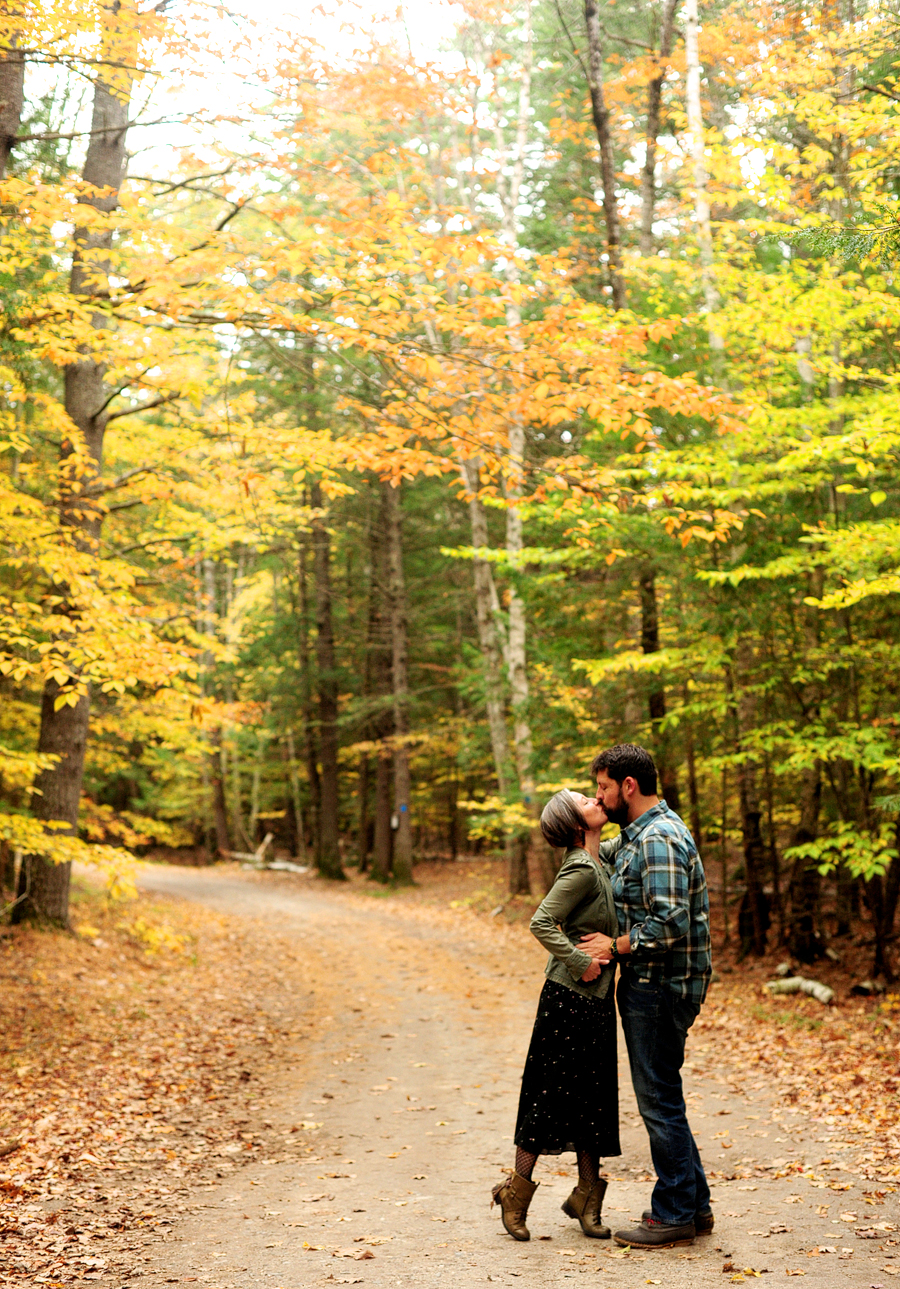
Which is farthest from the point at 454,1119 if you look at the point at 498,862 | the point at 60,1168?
the point at 498,862

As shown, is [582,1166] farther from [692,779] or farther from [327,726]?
[327,726]

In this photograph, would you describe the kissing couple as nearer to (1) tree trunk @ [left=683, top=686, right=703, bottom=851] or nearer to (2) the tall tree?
(2) the tall tree

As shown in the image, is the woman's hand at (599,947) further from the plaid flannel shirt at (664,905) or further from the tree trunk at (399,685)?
the tree trunk at (399,685)

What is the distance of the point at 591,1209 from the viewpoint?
13.6 feet

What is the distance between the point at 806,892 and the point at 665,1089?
26.0 ft

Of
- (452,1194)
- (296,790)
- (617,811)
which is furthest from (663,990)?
(296,790)

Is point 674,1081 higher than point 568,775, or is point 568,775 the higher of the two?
point 568,775

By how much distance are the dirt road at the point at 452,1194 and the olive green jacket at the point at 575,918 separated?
1026 mm

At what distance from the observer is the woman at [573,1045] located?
13.3 feet

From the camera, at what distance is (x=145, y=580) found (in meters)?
12.3

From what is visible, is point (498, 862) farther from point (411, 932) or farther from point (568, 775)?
point (568, 775)

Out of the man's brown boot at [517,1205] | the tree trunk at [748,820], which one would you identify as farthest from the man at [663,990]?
the tree trunk at [748,820]

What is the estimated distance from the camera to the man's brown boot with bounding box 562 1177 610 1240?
4.11 metres

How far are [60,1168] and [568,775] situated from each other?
9500mm
